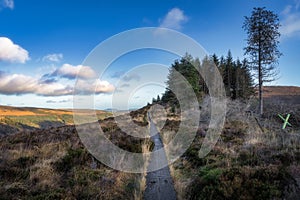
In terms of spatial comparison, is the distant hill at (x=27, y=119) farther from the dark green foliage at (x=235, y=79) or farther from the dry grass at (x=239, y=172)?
the dry grass at (x=239, y=172)

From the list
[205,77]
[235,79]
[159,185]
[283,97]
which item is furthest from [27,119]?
[159,185]

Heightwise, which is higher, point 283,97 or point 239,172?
point 283,97

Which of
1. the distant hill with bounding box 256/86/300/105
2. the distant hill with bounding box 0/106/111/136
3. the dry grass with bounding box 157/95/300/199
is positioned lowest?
the distant hill with bounding box 0/106/111/136

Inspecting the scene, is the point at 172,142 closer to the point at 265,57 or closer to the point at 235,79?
the point at 265,57

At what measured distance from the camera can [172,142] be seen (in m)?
13.9

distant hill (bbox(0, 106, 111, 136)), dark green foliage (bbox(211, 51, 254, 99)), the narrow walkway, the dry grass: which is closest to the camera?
the dry grass

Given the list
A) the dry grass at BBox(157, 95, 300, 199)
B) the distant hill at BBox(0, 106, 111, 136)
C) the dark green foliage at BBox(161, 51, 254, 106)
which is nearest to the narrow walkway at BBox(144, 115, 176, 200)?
the dry grass at BBox(157, 95, 300, 199)

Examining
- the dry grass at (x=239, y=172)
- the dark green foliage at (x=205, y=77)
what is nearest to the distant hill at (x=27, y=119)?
the dark green foliage at (x=205, y=77)

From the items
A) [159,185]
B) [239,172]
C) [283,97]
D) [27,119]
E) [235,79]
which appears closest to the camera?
[239,172]

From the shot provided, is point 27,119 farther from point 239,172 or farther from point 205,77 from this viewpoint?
point 239,172

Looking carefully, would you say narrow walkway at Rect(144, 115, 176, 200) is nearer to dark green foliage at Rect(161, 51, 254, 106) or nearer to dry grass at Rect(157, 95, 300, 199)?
dry grass at Rect(157, 95, 300, 199)

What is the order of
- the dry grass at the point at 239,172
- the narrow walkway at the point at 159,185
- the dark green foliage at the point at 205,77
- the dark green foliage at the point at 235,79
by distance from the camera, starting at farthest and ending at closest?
the dark green foliage at the point at 235,79
the dark green foliage at the point at 205,77
the narrow walkway at the point at 159,185
the dry grass at the point at 239,172

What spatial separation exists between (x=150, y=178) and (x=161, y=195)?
1.58m

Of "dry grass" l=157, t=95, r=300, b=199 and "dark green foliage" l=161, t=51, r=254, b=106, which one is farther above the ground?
"dark green foliage" l=161, t=51, r=254, b=106
